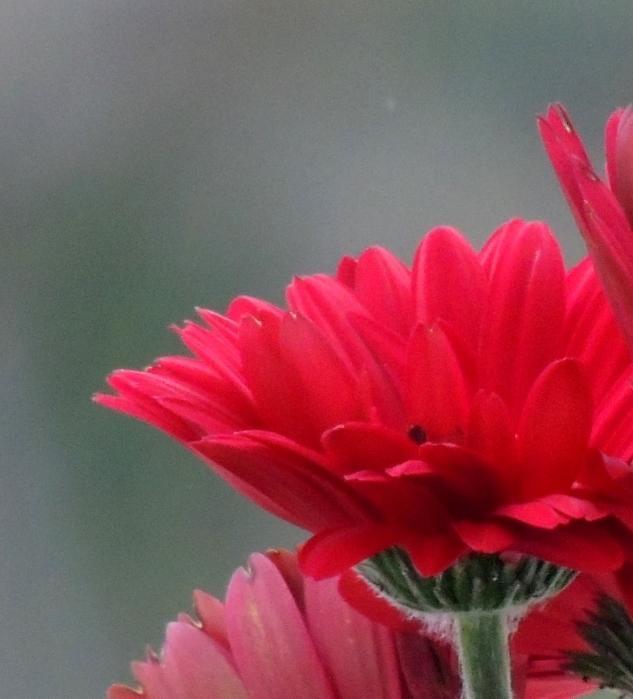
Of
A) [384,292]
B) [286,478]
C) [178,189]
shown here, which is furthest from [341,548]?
[178,189]


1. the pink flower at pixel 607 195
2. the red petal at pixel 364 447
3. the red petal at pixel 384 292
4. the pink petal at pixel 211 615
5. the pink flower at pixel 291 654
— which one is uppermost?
the red petal at pixel 384 292

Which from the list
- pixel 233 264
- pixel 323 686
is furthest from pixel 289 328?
pixel 233 264

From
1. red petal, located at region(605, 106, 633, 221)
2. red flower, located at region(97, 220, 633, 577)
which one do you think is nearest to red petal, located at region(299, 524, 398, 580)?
red flower, located at region(97, 220, 633, 577)

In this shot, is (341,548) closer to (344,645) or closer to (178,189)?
(344,645)

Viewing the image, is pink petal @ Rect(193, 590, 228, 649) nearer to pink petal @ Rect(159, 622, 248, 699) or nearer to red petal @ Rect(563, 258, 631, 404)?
pink petal @ Rect(159, 622, 248, 699)

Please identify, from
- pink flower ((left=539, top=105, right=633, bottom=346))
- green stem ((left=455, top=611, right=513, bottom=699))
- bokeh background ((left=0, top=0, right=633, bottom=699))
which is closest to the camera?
pink flower ((left=539, top=105, right=633, bottom=346))

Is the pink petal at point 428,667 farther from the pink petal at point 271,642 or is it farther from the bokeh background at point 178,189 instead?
the bokeh background at point 178,189

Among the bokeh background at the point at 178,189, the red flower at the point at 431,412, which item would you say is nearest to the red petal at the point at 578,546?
the red flower at the point at 431,412
